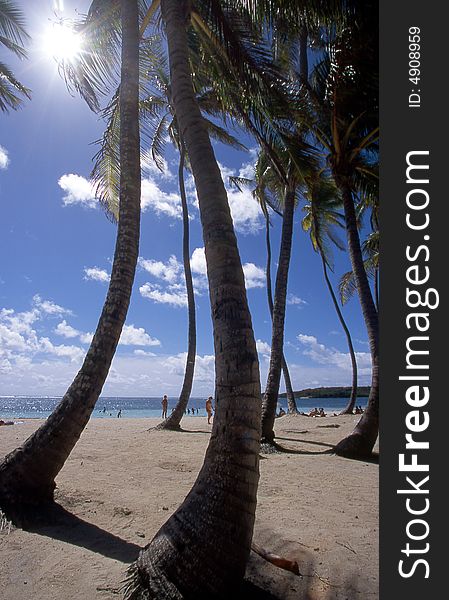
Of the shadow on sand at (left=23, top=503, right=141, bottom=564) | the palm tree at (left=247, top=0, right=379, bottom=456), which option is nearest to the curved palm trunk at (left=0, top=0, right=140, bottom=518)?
the shadow on sand at (left=23, top=503, right=141, bottom=564)

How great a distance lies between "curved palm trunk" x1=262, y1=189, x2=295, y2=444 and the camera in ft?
30.9

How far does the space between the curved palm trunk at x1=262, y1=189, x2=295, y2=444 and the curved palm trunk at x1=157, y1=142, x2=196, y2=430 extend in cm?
436

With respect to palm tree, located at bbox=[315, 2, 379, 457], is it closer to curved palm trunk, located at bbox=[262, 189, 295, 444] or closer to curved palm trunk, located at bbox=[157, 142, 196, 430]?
curved palm trunk, located at bbox=[262, 189, 295, 444]

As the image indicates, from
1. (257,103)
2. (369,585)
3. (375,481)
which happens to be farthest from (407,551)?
(257,103)

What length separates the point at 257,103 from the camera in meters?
7.39

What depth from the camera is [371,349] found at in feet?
29.6

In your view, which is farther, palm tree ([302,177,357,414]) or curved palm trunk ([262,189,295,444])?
palm tree ([302,177,357,414])

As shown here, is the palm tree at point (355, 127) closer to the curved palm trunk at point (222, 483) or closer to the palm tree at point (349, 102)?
the palm tree at point (349, 102)

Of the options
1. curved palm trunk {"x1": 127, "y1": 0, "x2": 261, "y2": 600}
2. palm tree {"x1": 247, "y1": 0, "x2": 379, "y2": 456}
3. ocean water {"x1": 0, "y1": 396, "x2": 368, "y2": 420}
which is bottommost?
ocean water {"x1": 0, "y1": 396, "x2": 368, "y2": 420}

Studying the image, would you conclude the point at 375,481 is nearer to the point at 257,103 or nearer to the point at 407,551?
the point at 407,551

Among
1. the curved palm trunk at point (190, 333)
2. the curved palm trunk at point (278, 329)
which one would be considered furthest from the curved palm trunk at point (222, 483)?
the curved palm trunk at point (190, 333)

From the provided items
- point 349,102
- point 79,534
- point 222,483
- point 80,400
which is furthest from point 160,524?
point 349,102

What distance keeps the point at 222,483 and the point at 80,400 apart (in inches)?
102

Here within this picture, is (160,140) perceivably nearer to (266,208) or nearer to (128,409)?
(266,208)
